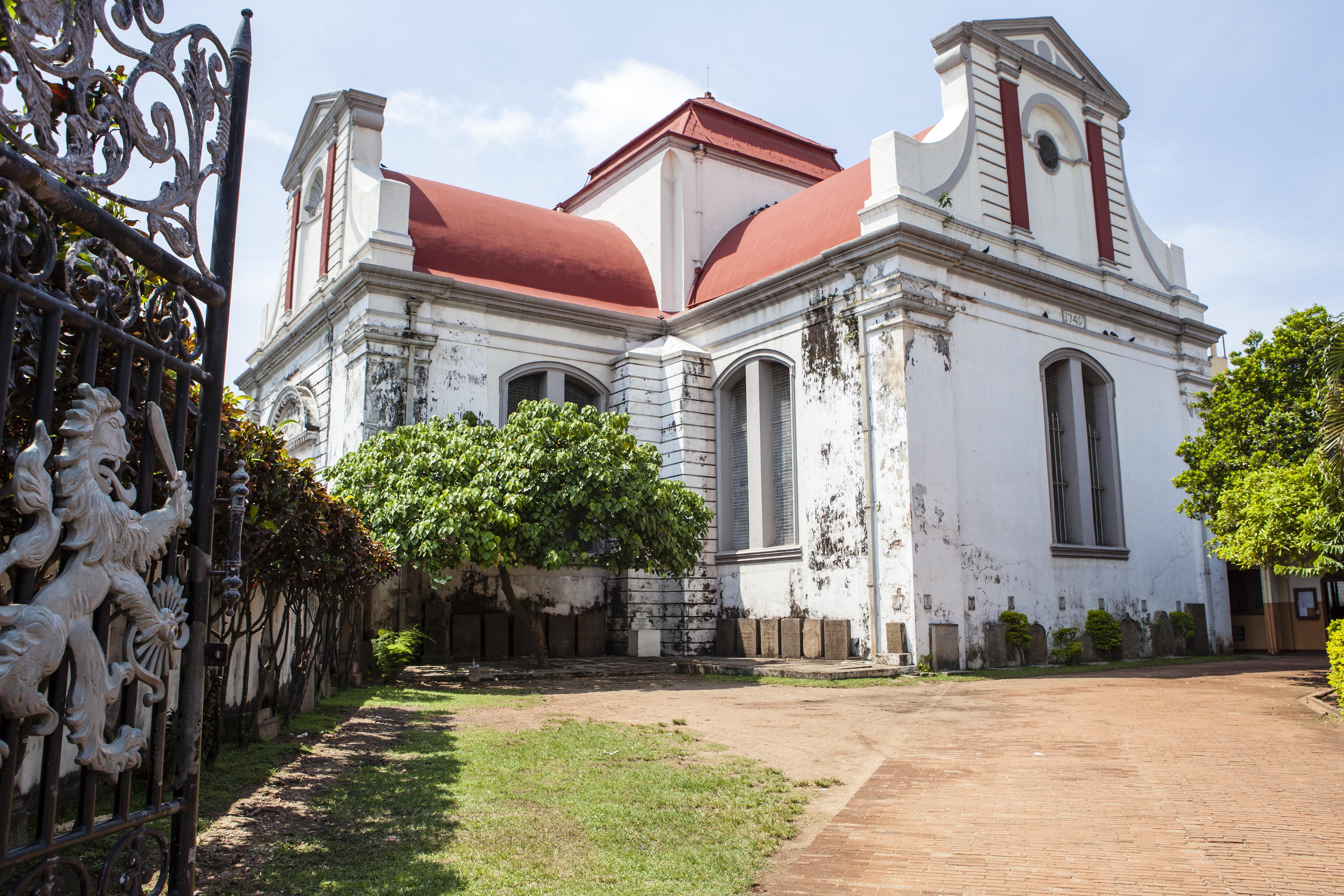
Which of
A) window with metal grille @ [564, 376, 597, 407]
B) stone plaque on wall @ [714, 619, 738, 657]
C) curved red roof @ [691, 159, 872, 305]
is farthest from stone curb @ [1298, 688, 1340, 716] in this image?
window with metal grille @ [564, 376, 597, 407]

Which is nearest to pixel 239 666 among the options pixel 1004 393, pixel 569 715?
pixel 569 715

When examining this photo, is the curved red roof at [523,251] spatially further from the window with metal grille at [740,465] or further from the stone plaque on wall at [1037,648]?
the stone plaque on wall at [1037,648]

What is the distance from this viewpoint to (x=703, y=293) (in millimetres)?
21531

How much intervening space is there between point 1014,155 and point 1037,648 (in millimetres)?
9764

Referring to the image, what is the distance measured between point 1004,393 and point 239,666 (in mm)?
14361

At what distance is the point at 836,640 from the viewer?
16656 mm

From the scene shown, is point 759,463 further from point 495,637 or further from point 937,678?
point 495,637

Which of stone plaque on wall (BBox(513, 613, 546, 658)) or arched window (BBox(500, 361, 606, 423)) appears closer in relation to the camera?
stone plaque on wall (BBox(513, 613, 546, 658))

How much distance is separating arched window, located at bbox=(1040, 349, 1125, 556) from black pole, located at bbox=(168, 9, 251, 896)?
57.8ft

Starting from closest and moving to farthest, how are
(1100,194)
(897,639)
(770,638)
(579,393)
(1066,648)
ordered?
(897,639) < (1066,648) < (770,638) < (579,393) < (1100,194)

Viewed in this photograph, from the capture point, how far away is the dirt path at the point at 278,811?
4504 millimetres

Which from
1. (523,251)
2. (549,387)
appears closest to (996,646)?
(549,387)

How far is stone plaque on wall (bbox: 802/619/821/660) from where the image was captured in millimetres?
16812

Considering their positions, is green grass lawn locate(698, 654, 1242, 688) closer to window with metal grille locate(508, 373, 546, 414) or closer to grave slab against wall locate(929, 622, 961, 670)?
grave slab against wall locate(929, 622, 961, 670)
